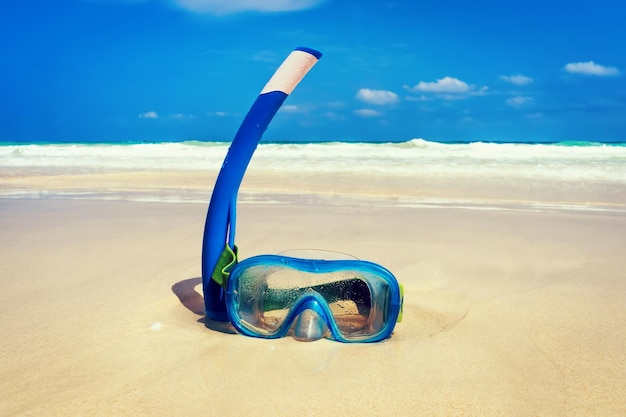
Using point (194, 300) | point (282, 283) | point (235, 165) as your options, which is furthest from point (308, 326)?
point (194, 300)

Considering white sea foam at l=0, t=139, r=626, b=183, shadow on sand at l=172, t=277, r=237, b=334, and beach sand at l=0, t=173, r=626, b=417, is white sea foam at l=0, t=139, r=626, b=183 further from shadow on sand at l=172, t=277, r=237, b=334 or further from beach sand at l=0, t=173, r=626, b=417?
shadow on sand at l=172, t=277, r=237, b=334

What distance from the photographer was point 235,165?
2004 mm

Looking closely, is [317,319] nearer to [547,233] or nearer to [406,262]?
[406,262]

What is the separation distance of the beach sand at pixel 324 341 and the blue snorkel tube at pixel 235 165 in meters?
0.15

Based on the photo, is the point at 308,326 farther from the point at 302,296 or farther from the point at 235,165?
the point at 235,165

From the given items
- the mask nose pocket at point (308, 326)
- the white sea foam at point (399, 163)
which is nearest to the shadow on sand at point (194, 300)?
the mask nose pocket at point (308, 326)

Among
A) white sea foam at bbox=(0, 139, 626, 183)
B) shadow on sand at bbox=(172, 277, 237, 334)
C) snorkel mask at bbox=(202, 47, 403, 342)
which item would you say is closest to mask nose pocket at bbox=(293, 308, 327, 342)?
snorkel mask at bbox=(202, 47, 403, 342)

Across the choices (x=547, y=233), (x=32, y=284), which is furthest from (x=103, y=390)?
(x=547, y=233)

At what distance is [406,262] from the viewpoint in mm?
3096

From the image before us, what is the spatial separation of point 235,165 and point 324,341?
682 millimetres

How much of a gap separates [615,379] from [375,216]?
3274mm

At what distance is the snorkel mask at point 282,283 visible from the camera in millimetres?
1849

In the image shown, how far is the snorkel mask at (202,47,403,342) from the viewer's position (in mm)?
1849

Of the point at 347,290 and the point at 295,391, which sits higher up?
the point at 347,290
